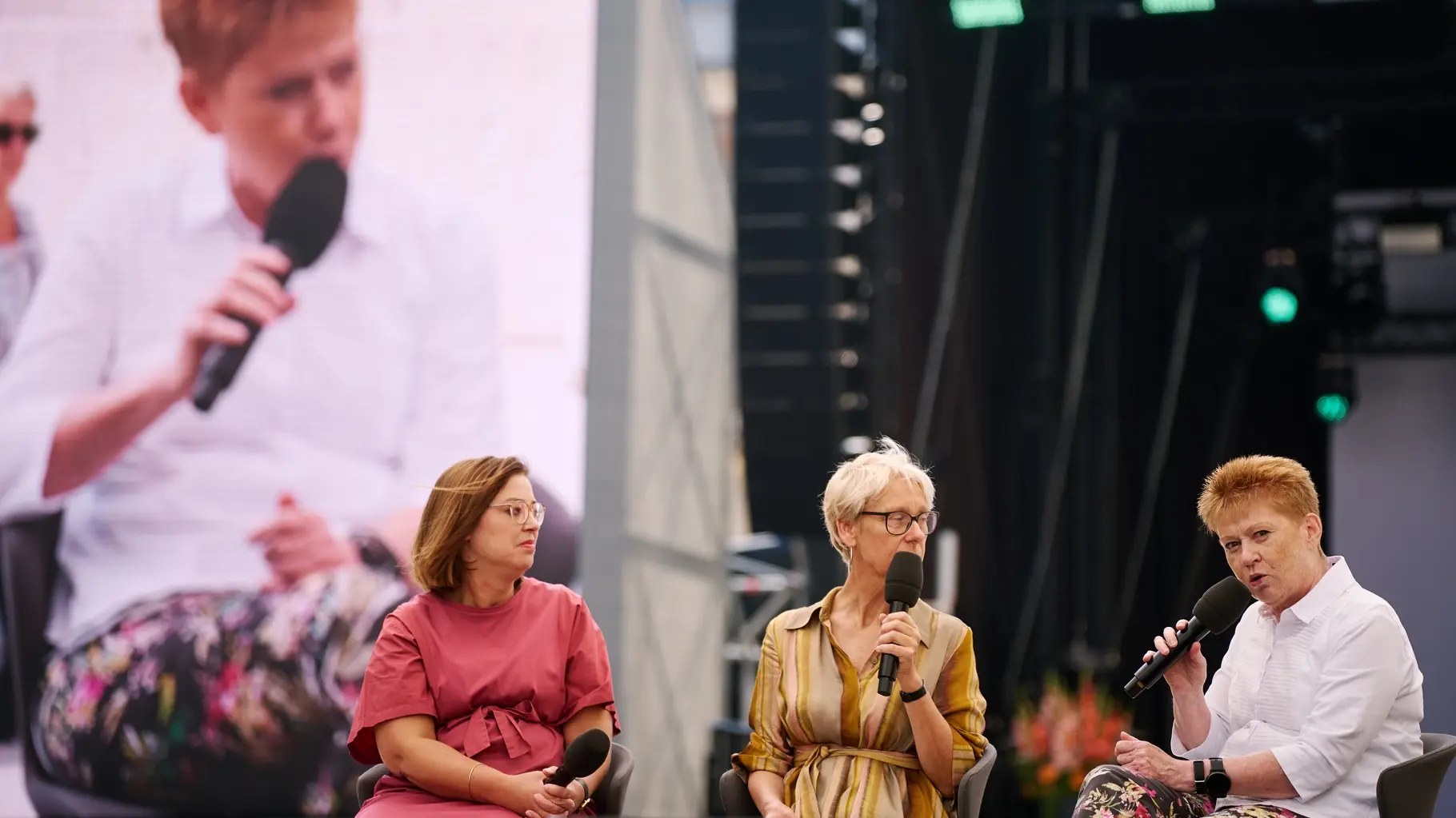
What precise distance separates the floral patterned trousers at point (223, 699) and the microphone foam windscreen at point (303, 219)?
1.23 metres

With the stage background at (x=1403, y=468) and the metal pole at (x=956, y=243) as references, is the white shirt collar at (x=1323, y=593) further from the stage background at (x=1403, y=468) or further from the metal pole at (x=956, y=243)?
the stage background at (x=1403, y=468)

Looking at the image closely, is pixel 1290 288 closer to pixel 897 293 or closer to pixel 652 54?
pixel 897 293

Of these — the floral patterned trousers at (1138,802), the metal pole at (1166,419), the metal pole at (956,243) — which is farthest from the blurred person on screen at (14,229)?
the metal pole at (1166,419)

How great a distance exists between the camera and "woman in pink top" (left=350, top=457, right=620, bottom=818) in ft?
8.92

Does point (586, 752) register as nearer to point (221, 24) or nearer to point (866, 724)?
point (866, 724)

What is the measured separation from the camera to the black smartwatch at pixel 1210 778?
262 cm

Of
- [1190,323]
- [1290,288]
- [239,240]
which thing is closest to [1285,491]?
[239,240]

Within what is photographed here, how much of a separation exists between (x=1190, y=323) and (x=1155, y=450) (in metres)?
1.09

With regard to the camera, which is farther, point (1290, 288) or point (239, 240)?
point (1290, 288)

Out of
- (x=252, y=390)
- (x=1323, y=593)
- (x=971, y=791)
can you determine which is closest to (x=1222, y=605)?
(x=1323, y=593)

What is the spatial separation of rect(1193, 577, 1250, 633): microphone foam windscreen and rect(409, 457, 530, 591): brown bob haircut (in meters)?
1.24

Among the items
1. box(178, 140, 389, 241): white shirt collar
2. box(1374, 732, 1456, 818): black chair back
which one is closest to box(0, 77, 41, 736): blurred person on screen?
box(178, 140, 389, 241): white shirt collar

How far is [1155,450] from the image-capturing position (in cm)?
1068

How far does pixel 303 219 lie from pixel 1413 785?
14.8 ft
